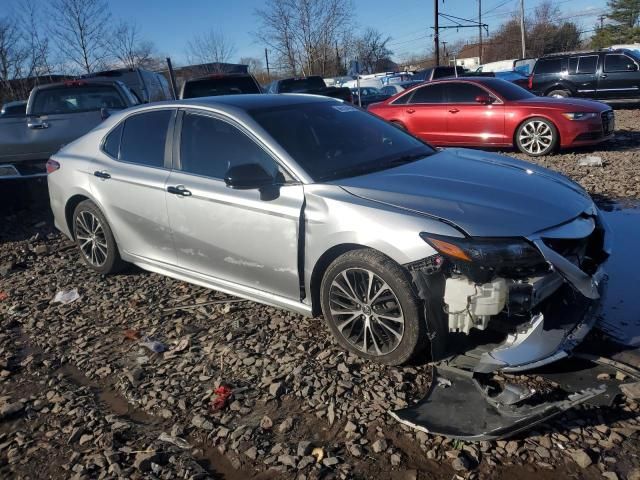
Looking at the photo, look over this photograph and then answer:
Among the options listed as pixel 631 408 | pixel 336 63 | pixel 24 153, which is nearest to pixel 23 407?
pixel 631 408

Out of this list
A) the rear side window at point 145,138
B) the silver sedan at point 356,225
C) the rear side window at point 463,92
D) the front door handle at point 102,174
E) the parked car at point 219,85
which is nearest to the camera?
the silver sedan at point 356,225

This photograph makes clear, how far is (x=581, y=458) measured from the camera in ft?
8.02

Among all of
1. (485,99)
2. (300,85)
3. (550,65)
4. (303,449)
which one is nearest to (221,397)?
(303,449)

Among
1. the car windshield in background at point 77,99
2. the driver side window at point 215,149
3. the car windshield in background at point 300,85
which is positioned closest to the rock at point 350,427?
the driver side window at point 215,149

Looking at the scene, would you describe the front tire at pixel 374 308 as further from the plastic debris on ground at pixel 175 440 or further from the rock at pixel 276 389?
the plastic debris on ground at pixel 175 440

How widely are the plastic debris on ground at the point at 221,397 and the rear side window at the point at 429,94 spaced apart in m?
8.88

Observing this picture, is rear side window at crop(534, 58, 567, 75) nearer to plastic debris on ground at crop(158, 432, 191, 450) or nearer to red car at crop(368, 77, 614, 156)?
red car at crop(368, 77, 614, 156)

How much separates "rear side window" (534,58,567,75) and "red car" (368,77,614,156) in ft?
25.8

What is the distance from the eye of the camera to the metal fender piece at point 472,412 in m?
2.55

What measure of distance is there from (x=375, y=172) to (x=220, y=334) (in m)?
1.62

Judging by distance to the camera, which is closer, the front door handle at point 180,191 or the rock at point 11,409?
the rock at point 11,409

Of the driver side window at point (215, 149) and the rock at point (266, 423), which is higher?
the driver side window at point (215, 149)

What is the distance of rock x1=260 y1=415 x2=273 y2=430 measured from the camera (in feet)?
9.48

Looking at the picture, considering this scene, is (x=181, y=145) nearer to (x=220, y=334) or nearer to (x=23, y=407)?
(x=220, y=334)
